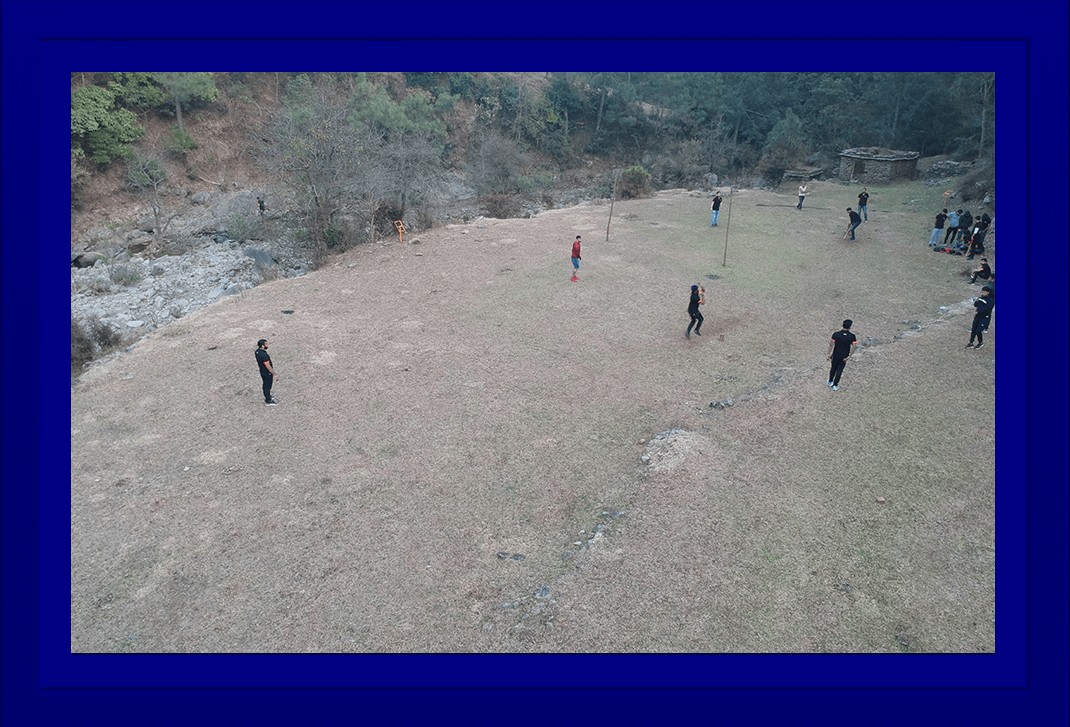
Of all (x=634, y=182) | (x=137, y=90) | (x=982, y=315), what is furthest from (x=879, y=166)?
(x=137, y=90)

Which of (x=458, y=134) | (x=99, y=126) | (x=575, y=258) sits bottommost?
(x=575, y=258)

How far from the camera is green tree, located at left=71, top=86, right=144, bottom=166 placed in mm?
26267

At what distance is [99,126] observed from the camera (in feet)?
88.3

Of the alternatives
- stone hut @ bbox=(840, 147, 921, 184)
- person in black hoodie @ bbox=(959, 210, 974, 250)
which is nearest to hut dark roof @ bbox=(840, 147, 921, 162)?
stone hut @ bbox=(840, 147, 921, 184)

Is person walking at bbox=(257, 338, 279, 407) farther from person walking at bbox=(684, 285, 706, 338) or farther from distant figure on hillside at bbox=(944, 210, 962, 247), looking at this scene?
distant figure on hillside at bbox=(944, 210, 962, 247)

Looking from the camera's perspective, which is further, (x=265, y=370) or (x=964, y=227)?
(x=964, y=227)

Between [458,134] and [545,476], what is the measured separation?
34.8 m

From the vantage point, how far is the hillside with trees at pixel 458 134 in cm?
2088

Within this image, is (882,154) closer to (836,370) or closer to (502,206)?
(502,206)

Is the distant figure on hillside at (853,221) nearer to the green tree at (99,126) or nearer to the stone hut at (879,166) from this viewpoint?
the stone hut at (879,166)
